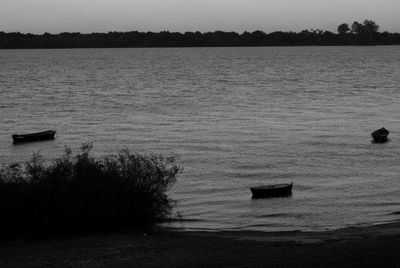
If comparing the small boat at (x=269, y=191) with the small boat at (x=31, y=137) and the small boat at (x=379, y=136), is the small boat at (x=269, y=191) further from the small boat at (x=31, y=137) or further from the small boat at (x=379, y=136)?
the small boat at (x=31, y=137)

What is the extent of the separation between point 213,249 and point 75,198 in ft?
16.9

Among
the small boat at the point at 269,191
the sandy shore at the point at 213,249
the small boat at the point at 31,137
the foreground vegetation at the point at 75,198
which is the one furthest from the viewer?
the small boat at the point at 31,137

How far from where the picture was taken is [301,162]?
38375mm

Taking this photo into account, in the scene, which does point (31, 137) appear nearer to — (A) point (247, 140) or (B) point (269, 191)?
(A) point (247, 140)

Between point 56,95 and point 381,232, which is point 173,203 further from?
point 56,95

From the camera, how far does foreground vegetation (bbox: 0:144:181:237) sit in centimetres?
2078

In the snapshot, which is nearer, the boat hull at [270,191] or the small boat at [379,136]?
the boat hull at [270,191]

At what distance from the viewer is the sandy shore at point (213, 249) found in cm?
1448

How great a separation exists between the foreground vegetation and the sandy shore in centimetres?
68

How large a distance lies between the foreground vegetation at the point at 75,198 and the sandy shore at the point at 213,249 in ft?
2.23

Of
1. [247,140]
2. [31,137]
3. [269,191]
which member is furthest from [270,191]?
[31,137]

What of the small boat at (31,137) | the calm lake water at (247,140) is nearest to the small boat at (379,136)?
the calm lake water at (247,140)

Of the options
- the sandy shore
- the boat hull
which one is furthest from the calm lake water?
the sandy shore

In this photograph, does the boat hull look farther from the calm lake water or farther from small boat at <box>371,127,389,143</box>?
small boat at <box>371,127,389,143</box>
